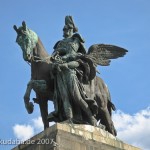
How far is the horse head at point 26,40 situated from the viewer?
14523 mm

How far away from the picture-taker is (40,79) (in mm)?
14562

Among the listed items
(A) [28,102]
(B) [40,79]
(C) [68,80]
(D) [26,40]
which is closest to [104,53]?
(C) [68,80]

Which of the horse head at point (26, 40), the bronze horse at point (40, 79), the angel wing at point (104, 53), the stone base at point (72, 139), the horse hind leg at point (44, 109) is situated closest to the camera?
the stone base at point (72, 139)

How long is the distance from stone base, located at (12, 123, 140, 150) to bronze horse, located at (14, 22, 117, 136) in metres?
1.08

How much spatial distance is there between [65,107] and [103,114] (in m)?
1.67

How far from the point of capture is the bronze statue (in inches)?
560

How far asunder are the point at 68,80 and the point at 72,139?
1931 millimetres

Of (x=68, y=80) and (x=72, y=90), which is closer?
(x=72, y=90)

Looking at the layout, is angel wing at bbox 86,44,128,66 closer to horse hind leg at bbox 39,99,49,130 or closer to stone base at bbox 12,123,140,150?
horse hind leg at bbox 39,99,49,130

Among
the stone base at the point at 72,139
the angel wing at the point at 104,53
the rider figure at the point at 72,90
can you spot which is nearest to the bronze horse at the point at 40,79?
the rider figure at the point at 72,90

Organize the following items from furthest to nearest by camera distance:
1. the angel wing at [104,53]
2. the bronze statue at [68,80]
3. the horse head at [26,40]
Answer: the angel wing at [104,53], the horse head at [26,40], the bronze statue at [68,80]

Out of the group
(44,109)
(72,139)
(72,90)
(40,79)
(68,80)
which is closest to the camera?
(72,139)

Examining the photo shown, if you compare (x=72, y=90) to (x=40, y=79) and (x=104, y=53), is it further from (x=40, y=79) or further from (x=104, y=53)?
(x=104, y=53)

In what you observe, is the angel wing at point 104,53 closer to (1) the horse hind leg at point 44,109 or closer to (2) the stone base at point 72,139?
(1) the horse hind leg at point 44,109
